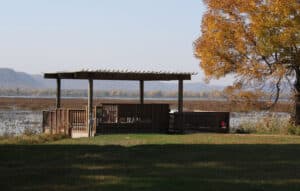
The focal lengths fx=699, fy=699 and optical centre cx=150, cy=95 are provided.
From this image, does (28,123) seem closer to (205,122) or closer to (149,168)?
(205,122)

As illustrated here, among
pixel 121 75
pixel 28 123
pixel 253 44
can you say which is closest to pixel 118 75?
pixel 121 75

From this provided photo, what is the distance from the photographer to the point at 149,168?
15641mm

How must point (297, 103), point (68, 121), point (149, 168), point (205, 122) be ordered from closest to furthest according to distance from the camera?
point (149, 168) < point (68, 121) < point (205, 122) < point (297, 103)

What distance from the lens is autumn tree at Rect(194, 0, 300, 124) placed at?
3372cm

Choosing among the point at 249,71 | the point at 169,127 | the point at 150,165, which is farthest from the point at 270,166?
the point at 249,71

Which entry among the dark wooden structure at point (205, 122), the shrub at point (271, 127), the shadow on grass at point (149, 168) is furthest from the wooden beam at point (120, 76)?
the shadow on grass at point (149, 168)

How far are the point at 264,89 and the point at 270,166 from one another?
20.7 metres

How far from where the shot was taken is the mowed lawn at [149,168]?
13.6 metres

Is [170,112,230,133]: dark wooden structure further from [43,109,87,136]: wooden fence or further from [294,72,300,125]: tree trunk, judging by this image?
[43,109,87,136]: wooden fence

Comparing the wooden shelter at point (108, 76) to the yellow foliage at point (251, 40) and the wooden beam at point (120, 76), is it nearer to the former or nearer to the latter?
the wooden beam at point (120, 76)

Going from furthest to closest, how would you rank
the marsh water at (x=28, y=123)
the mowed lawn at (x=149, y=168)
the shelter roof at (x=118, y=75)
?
the marsh water at (x=28, y=123) → the shelter roof at (x=118, y=75) → the mowed lawn at (x=149, y=168)

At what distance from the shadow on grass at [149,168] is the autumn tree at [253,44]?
13.9 m

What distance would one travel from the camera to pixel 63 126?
33.2 m

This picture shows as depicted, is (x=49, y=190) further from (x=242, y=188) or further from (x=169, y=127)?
(x=169, y=127)
